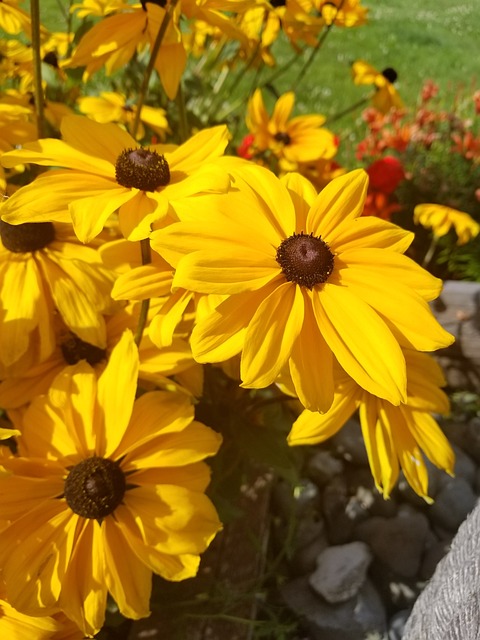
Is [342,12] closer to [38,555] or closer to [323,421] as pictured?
[323,421]

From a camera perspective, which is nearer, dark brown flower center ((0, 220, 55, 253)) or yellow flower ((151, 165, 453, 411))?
yellow flower ((151, 165, 453, 411))

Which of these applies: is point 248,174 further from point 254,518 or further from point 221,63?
point 221,63

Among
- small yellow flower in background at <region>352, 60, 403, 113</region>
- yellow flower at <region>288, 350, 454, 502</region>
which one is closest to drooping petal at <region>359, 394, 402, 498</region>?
yellow flower at <region>288, 350, 454, 502</region>

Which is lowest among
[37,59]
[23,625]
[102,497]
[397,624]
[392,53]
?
[397,624]

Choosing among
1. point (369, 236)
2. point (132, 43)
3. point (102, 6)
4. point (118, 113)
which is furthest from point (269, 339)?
point (118, 113)

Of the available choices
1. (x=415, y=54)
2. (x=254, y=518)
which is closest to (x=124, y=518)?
(x=254, y=518)

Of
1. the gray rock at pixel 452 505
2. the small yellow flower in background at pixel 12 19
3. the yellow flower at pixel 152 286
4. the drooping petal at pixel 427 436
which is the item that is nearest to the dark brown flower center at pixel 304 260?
the yellow flower at pixel 152 286

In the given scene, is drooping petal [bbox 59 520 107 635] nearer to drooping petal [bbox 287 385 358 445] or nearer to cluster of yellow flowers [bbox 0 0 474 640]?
cluster of yellow flowers [bbox 0 0 474 640]
